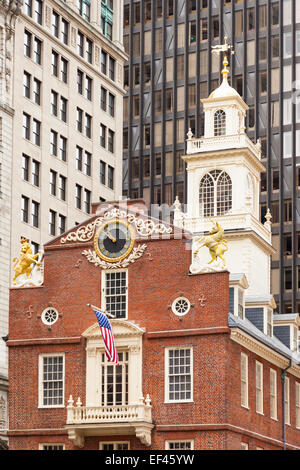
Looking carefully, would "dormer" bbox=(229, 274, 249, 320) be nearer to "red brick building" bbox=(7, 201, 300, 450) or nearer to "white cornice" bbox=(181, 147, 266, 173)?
"red brick building" bbox=(7, 201, 300, 450)

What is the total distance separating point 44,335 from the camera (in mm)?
61688

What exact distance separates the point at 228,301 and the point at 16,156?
41.8 m

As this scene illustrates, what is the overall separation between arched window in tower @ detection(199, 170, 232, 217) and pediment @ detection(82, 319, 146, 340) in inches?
595

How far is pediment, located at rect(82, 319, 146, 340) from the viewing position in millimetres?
59750

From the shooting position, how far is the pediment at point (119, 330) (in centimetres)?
5975

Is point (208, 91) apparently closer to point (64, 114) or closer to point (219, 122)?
point (64, 114)

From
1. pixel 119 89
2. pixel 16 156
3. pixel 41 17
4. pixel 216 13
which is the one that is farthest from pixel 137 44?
pixel 16 156

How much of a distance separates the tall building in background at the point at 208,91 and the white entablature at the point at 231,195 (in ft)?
181

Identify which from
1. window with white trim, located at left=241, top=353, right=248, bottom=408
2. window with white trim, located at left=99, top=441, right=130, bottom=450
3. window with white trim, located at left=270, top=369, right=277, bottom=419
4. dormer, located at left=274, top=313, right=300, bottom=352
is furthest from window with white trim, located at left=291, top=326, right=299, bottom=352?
window with white trim, located at left=99, top=441, right=130, bottom=450

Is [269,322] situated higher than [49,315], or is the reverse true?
[269,322]

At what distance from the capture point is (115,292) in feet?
201

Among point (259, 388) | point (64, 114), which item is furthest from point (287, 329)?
point (64, 114)

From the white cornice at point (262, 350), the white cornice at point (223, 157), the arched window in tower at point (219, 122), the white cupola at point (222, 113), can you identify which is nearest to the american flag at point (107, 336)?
the white cornice at point (262, 350)

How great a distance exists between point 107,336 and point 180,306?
4715 mm
